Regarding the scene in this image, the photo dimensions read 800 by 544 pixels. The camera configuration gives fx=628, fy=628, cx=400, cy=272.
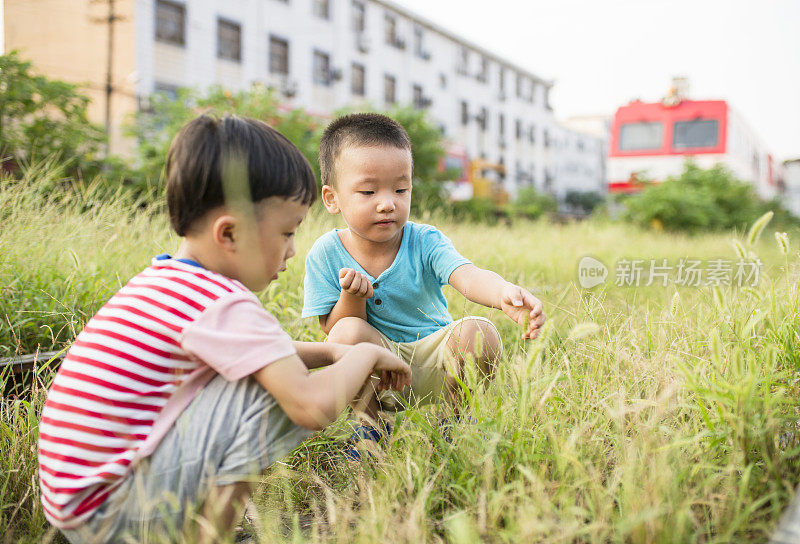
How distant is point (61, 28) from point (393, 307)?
17.1 metres

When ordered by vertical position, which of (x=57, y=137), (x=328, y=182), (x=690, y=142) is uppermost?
(x=690, y=142)

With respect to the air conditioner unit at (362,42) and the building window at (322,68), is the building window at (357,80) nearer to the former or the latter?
the air conditioner unit at (362,42)

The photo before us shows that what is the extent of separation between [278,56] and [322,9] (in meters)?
3.11

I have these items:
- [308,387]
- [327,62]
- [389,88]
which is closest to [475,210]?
[327,62]

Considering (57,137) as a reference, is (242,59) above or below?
above

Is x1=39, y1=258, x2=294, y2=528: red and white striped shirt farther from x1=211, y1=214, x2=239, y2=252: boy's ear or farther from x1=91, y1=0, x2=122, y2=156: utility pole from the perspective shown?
x1=91, y1=0, x2=122, y2=156: utility pole

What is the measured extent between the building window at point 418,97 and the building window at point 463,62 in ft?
11.6

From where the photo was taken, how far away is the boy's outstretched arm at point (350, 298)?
71.3 inches

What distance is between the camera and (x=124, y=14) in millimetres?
16000

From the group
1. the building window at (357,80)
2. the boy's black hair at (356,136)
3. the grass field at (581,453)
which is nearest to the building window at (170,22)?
the building window at (357,80)

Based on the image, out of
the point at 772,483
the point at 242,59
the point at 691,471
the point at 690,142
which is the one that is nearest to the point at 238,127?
the point at 691,471

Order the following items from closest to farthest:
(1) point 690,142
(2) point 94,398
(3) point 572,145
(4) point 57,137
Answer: (2) point 94,398 < (4) point 57,137 < (1) point 690,142 < (3) point 572,145

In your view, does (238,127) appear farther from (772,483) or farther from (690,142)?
(690,142)

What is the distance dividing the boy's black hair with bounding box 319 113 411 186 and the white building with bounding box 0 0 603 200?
9.80 metres
